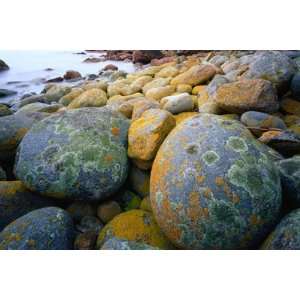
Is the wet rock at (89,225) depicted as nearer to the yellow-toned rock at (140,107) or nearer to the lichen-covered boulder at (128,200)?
the lichen-covered boulder at (128,200)

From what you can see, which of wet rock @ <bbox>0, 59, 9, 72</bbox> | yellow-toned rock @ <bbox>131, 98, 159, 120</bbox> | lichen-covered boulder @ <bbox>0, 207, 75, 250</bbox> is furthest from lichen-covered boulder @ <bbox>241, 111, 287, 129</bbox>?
wet rock @ <bbox>0, 59, 9, 72</bbox>

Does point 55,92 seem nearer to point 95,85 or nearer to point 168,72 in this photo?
point 95,85

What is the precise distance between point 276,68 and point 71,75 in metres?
1.20

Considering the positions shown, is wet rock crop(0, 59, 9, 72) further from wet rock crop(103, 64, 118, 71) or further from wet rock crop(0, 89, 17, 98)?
wet rock crop(103, 64, 118, 71)

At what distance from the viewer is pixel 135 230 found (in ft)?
4.35

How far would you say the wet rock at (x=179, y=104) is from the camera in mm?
1874

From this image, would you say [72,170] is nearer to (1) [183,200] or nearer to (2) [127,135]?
(2) [127,135]

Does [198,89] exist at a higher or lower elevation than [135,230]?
higher

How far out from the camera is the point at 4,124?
1657mm

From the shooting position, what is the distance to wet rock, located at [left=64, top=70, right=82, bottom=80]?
190 cm

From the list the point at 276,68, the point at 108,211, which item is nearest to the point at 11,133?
the point at 108,211

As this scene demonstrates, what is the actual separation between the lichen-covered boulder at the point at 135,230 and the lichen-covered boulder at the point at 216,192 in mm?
77

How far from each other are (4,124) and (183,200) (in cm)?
105

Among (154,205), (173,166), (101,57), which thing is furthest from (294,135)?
(101,57)
